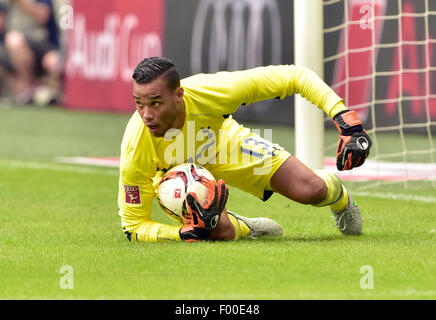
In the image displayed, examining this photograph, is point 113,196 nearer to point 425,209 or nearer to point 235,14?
point 425,209

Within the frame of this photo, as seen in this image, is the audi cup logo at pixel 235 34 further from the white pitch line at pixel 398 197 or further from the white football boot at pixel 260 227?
the white football boot at pixel 260 227

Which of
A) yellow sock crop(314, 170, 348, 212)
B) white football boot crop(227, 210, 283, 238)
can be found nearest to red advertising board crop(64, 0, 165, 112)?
white football boot crop(227, 210, 283, 238)

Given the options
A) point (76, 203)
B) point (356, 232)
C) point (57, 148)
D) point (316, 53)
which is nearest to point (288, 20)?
point (57, 148)

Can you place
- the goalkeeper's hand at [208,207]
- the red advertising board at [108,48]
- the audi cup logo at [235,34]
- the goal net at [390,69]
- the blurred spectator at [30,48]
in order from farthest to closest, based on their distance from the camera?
the blurred spectator at [30,48]
the red advertising board at [108,48]
the audi cup logo at [235,34]
the goal net at [390,69]
the goalkeeper's hand at [208,207]

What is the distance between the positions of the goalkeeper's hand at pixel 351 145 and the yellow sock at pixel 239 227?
2.68 feet

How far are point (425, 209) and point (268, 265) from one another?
2.56 m

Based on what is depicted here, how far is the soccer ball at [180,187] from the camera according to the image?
5586 millimetres

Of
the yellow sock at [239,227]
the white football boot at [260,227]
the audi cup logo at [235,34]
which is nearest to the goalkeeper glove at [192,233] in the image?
the yellow sock at [239,227]

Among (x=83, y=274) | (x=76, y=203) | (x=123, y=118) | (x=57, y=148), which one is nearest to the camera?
(x=83, y=274)

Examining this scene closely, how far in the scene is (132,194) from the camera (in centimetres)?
571

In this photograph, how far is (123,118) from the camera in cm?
1569

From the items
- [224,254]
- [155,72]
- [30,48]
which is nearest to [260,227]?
[224,254]

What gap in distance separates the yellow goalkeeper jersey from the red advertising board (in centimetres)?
950

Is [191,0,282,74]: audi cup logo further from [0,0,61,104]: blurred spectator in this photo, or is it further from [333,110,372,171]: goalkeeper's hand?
[333,110,372,171]: goalkeeper's hand
